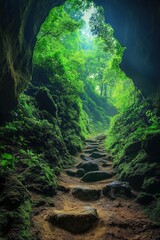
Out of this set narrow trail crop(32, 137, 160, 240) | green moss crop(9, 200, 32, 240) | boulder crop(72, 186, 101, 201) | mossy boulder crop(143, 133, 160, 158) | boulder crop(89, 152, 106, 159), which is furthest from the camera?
boulder crop(89, 152, 106, 159)

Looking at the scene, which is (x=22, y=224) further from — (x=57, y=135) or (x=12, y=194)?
(x=57, y=135)

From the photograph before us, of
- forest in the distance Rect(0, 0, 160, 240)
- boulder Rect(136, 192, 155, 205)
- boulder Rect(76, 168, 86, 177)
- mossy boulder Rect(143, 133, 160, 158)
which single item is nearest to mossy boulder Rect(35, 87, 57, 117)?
forest in the distance Rect(0, 0, 160, 240)

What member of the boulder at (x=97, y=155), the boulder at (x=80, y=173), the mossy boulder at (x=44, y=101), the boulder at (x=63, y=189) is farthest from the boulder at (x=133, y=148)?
the mossy boulder at (x=44, y=101)

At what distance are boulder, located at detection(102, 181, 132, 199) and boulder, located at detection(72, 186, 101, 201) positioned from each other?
1.01 ft

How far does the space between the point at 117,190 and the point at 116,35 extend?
1140cm

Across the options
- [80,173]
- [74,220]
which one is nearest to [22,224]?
[74,220]

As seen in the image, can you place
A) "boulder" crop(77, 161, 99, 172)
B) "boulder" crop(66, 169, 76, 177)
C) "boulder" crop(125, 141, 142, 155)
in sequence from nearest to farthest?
1. "boulder" crop(66, 169, 76, 177)
2. "boulder" crop(125, 141, 142, 155)
3. "boulder" crop(77, 161, 99, 172)

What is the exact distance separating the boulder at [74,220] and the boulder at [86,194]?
1.86 m

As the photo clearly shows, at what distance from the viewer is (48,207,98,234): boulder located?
5.04 meters

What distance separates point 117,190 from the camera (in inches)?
291

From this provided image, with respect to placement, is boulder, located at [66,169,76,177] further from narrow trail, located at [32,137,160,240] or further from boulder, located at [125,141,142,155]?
boulder, located at [125,141,142,155]

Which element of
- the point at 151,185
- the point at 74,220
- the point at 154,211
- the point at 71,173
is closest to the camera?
the point at 74,220

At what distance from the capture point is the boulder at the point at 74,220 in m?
5.04

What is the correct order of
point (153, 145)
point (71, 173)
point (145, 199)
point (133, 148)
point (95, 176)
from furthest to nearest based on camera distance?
point (133, 148) → point (71, 173) → point (95, 176) → point (153, 145) → point (145, 199)
